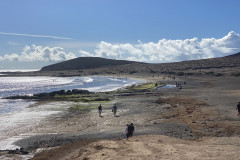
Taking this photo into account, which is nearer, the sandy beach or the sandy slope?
the sandy slope

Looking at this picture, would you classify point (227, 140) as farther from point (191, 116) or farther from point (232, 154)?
point (191, 116)

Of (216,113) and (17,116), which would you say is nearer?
(216,113)

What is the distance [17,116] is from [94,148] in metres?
27.3

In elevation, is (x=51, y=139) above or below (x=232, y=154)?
below

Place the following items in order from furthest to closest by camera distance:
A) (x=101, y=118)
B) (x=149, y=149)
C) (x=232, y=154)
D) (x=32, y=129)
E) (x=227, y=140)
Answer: (x=101, y=118), (x=32, y=129), (x=227, y=140), (x=149, y=149), (x=232, y=154)

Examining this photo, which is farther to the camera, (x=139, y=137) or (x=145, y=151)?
(x=139, y=137)

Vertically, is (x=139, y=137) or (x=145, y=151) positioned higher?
(x=145, y=151)

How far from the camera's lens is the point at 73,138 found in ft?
85.8

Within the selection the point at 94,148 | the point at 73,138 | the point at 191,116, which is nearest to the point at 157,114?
the point at 191,116

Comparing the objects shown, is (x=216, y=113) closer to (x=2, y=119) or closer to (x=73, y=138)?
(x=73, y=138)

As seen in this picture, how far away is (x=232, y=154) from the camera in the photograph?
15.7m

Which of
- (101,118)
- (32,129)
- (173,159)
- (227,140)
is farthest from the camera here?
(101,118)

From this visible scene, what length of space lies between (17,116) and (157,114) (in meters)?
20.8

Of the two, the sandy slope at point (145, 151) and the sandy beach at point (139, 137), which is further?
the sandy beach at point (139, 137)
